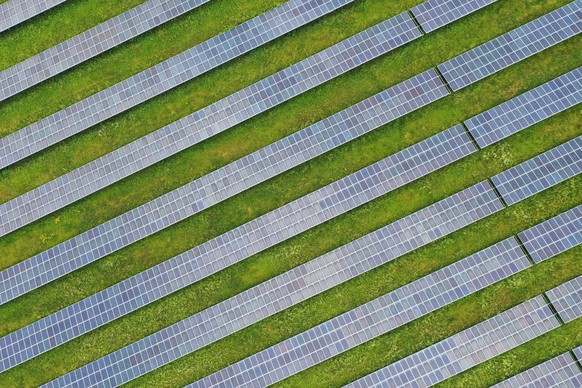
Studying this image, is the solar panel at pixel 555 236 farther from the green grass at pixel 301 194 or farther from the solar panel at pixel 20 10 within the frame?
the solar panel at pixel 20 10

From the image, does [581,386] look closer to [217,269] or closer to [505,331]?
[505,331]

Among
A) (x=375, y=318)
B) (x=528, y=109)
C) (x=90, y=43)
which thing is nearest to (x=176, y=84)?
(x=90, y=43)

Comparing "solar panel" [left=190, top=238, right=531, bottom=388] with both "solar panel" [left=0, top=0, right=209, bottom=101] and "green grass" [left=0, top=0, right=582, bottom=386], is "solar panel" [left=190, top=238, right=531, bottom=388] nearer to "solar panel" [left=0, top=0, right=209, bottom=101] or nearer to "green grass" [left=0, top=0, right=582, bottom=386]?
"green grass" [left=0, top=0, right=582, bottom=386]

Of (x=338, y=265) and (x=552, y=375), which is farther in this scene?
(x=338, y=265)

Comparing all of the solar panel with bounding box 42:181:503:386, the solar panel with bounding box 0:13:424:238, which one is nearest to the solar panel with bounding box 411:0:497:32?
the solar panel with bounding box 0:13:424:238

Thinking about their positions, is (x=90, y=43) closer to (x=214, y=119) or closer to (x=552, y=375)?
(x=214, y=119)

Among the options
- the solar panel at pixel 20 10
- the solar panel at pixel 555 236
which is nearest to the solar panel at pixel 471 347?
the solar panel at pixel 555 236

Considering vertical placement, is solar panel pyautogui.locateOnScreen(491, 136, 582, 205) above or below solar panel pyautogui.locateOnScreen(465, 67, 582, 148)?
below
